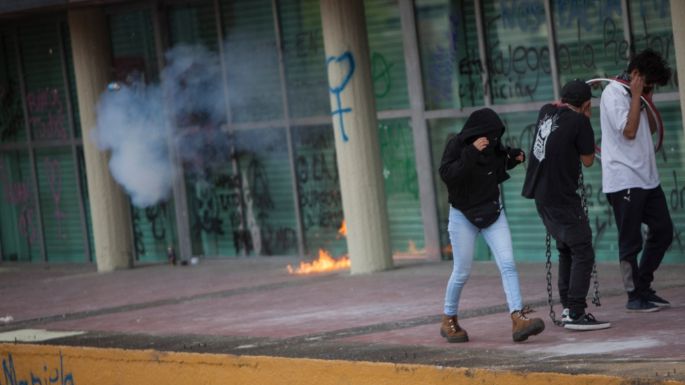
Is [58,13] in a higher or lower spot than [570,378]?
higher

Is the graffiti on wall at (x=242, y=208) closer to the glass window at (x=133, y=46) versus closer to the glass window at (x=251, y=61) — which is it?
the glass window at (x=251, y=61)

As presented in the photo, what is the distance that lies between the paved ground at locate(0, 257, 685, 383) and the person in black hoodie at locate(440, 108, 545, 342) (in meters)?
0.32

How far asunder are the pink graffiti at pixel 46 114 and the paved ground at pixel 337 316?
263 centimetres

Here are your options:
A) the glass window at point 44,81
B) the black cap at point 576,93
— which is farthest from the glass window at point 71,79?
the black cap at point 576,93

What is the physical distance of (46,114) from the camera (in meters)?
21.1

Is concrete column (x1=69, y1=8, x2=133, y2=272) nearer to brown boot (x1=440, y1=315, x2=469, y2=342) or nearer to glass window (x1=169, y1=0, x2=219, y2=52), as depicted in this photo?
glass window (x1=169, y1=0, x2=219, y2=52)

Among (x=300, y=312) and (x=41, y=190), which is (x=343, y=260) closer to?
(x=300, y=312)

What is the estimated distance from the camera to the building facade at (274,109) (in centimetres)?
1465

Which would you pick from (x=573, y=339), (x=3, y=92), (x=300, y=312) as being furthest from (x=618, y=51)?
→ (x=3, y=92)

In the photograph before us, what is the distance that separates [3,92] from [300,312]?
1000cm

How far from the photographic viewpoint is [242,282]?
16.4 meters

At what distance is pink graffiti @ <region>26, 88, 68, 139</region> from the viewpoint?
68.3 ft

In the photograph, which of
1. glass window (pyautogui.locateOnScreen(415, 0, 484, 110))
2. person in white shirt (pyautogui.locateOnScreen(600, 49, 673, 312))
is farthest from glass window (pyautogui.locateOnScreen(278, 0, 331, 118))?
person in white shirt (pyautogui.locateOnScreen(600, 49, 673, 312))

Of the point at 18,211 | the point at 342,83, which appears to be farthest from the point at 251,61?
the point at 18,211
